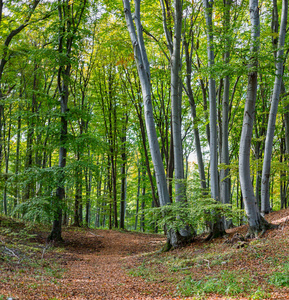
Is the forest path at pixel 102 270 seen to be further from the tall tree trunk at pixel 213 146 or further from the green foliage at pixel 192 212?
the tall tree trunk at pixel 213 146

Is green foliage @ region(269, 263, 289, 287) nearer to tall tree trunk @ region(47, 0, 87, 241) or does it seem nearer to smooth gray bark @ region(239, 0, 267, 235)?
smooth gray bark @ region(239, 0, 267, 235)

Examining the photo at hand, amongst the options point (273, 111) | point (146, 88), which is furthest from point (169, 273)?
point (273, 111)

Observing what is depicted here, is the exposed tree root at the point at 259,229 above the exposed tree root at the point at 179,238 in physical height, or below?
above

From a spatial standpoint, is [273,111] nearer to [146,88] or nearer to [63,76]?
[146,88]

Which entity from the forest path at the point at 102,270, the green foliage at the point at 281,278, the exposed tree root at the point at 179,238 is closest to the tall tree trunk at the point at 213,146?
the exposed tree root at the point at 179,238

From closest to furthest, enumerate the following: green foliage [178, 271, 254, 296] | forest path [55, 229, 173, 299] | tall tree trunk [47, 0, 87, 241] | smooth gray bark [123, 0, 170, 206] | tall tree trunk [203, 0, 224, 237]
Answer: green foliage [178, 271, 254, 296] < forest path [55, 229, 173, 299] < smooth gray bark [123, 0, 170, 206] < tall tree trunk [203, 0, 224, 237] < tall tree trunk [47, 0, 87, 241]

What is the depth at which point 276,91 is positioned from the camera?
838 cm

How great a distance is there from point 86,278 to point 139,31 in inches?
264

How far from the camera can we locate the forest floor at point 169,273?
4109mm

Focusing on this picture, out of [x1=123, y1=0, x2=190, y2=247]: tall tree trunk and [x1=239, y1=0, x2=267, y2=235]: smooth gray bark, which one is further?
[x1=123, y1=0, x2=190, y2=247]: tall tree trunk

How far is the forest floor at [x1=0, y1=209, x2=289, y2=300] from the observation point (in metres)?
4.11

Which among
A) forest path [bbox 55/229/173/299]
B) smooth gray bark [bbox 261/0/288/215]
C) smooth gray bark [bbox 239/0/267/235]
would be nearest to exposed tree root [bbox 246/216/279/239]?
smooth gray bark [bbox 239/0/267/235]

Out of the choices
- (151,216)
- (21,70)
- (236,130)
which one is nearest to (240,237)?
(151,216)

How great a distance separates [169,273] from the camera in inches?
232
